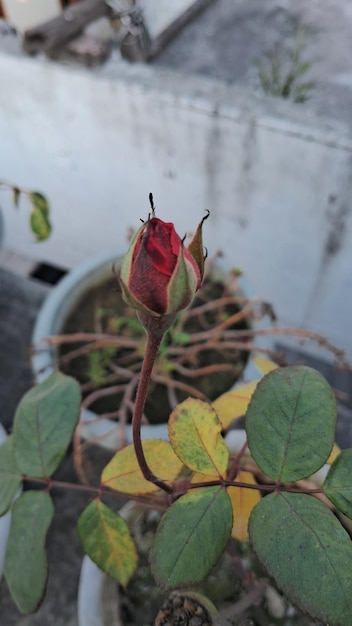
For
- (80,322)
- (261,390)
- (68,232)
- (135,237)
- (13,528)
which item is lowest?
(68,232)

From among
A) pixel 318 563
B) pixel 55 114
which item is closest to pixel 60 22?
pixel 55 114

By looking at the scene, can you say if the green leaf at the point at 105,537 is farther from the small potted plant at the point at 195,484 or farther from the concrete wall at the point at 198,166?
the concrete wall at the point at 198,166

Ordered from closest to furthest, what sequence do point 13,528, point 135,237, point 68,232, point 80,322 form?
point 135,237, point 13,528, point 80,322, point 68,232

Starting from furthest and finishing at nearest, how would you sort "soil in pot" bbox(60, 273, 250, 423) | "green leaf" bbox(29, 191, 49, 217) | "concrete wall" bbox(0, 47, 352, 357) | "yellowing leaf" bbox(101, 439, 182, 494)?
"concrete wall" bbox(0, 47, 352, 357) → "soil in pot" bbox(60, 273, 250, 423) → "green leaf" bbox(29, 191, 49, 217) → "yellowing leaf" bbox(101, 439, 182, 494)

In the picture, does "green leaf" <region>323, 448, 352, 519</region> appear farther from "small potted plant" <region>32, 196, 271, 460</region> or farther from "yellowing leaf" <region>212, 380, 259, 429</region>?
"small potted plant" <region>32, 196, 271, 460</region>

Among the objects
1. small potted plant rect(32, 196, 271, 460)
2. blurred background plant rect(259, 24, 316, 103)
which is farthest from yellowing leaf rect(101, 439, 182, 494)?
blurred background plant rect(259, 24, 316, 103)

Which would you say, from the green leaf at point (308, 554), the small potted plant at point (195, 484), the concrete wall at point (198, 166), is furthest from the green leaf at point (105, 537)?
the concrete wall at point (198, 166)

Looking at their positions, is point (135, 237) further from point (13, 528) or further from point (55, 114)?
point (55, 114)
